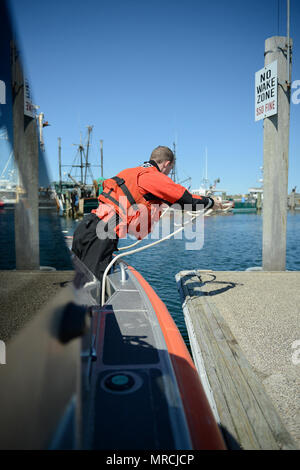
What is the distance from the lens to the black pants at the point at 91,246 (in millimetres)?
2531

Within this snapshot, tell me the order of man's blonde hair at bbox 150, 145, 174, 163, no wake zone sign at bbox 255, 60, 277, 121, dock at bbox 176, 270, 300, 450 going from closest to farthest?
dock at bbox 176, 270, 300, 450 → man's blonde hair at bbox 150, 145, 174, 163 → no wake zone sign at bbox 255, 60, 277, 121

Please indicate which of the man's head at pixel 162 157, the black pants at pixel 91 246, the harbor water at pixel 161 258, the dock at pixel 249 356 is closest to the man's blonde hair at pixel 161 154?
the man's head at pixel 162 157

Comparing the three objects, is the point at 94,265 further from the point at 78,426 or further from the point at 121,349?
the point at 78,426

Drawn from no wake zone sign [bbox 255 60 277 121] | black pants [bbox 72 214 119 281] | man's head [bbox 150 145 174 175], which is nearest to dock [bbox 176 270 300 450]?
black pants [bbox 72 214 119 281]

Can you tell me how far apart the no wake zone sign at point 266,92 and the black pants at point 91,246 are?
15.4 feet

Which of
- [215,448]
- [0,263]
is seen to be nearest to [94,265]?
[215,448]

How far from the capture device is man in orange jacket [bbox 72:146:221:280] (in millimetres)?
2568

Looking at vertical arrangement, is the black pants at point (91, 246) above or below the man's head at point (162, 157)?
below

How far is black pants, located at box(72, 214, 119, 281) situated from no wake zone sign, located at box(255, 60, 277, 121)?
15.4ft

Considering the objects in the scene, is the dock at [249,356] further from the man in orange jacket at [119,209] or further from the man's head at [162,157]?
the man's head at [162,157]

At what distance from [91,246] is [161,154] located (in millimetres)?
1143

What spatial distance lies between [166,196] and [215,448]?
1.87m

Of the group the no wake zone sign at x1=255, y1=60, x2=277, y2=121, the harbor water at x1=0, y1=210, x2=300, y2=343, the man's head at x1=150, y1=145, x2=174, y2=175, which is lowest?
the harbor water at x1=0, y1=210, x2=300, y2=343

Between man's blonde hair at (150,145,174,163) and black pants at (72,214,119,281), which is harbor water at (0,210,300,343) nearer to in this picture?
black pants at (72,214,119,281)
